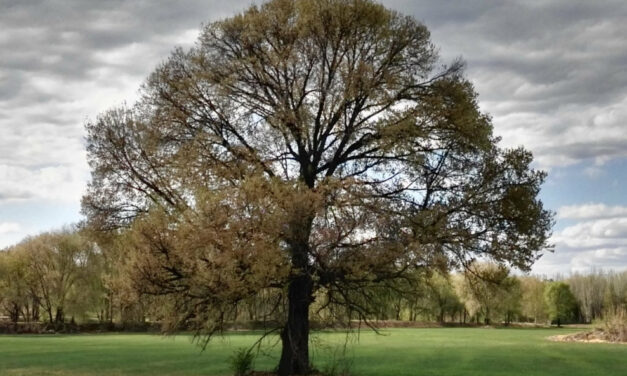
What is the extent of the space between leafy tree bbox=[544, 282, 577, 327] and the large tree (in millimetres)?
102007

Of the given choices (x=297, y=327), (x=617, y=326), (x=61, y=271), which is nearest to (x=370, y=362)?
(x=297, y=327)

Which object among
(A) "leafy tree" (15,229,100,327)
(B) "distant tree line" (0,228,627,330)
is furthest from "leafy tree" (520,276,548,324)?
(A) "leafy tree" (15,229,100,327)

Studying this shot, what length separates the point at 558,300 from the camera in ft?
385

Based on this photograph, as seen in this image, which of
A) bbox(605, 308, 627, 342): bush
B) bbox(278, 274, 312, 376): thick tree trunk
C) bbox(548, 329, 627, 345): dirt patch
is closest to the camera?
bbox(278, 274, 312, 376): thick tree trunk

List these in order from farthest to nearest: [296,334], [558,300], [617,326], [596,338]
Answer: [558,300]
[596,338]
[617,326]
[296,334]

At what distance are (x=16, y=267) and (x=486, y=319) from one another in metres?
74.8

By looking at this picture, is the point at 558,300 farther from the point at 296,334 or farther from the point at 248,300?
the point at 248,300

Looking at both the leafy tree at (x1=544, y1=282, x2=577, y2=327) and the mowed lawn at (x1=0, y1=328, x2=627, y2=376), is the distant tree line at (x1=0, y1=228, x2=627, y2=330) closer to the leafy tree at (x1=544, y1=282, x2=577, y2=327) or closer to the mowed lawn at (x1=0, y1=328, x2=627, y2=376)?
the leafy tree at (x1=544, y1=282, x2=577, y2=327)

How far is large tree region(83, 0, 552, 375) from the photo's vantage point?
20797 millimetres

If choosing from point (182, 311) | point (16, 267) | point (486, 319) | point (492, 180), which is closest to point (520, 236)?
point (492, 180)

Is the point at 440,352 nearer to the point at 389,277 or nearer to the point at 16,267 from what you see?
the point at 389,277

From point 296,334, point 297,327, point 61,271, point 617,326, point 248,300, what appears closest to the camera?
point 248,300

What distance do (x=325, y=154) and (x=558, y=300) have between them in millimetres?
104252

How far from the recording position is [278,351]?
41.9 meters
